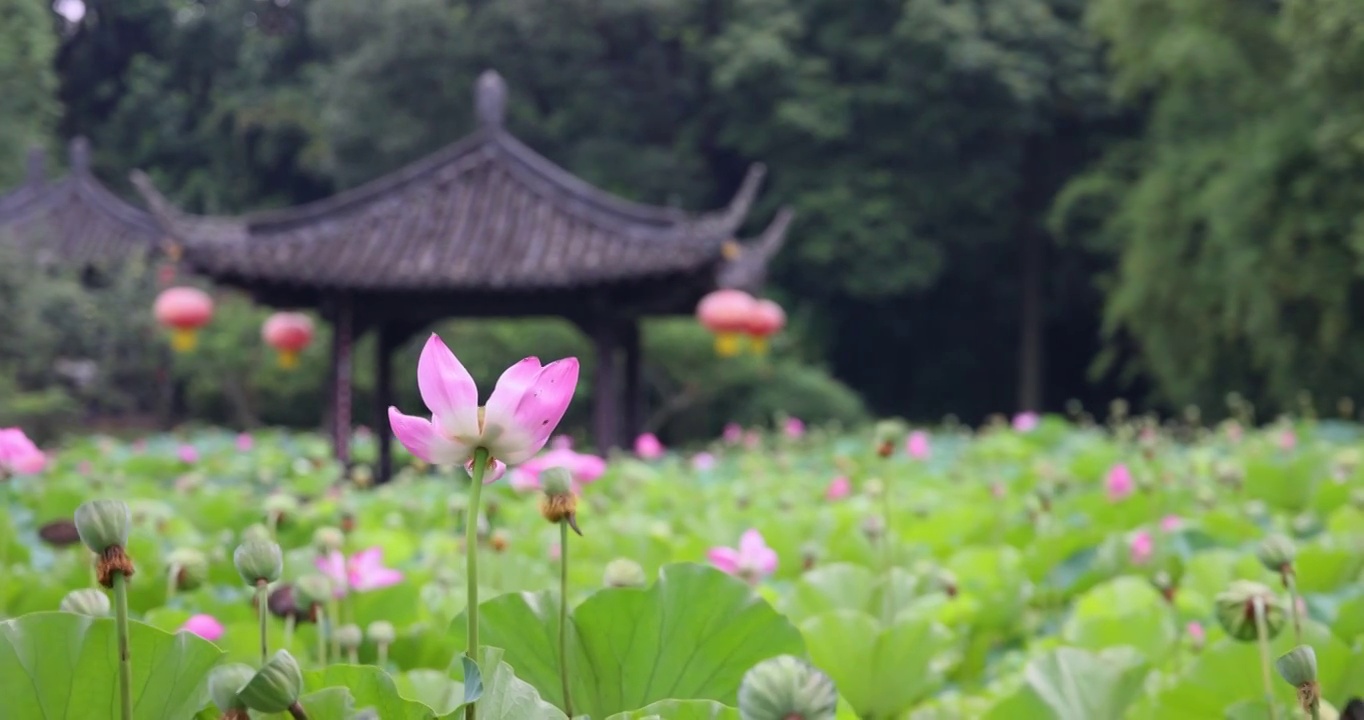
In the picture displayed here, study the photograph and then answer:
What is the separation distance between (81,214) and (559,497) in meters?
10.7

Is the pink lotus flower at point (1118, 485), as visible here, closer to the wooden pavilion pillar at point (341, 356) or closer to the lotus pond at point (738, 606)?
Answer: the lotus pond at point (738, 606)

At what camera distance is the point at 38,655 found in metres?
0.41

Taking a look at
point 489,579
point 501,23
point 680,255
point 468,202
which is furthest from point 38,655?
point 501,23

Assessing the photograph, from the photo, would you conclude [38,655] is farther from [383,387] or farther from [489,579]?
[383,387]

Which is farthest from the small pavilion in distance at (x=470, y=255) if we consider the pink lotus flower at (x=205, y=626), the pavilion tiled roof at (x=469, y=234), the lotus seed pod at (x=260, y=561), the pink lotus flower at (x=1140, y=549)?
the lotus seed pod at (x=260, y=561)

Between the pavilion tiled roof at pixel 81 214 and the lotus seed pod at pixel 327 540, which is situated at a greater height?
the pavilion tiled roof at pixel 81 214

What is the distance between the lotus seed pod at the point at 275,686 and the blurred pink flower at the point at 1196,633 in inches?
26.0

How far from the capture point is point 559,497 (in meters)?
0.47

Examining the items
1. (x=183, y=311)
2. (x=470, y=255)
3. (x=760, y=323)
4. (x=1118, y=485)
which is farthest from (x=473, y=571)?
(x=183, y=311)

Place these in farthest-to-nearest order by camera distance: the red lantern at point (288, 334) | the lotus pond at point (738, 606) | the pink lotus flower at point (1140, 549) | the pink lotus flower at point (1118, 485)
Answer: the red lantern at point (288, 334) → the pink lotus flower at point (1118, 485) → the pink lotus flower at point (1140, 549) → the lotus pond at point (738, 606)

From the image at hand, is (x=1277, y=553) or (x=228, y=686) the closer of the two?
(x=228, y=686)

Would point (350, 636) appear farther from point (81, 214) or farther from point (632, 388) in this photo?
point (81, 214)

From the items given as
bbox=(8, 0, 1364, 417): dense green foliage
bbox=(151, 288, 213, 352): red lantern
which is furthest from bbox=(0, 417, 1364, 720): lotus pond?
bbox=(8, 0, 1364, 417): dense green foliage

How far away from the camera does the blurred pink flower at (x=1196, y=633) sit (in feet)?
2.75
